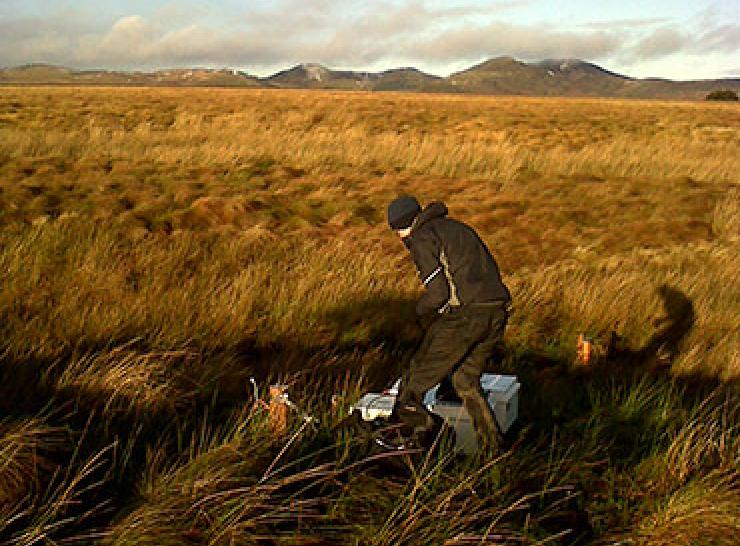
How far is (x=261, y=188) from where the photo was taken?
14.4 metres

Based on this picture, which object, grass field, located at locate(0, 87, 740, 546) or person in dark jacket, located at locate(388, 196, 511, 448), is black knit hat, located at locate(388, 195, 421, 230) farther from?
grass field, located at locate(0, 87, 740, 546)

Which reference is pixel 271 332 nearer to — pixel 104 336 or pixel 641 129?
pixel 104 336

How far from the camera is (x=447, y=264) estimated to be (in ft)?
15.4

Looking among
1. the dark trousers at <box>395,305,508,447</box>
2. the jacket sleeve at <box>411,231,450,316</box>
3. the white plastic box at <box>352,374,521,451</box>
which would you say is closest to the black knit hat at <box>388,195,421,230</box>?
the jacket sleeve at <box>411,231,450,316</box>

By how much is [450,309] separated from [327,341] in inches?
111

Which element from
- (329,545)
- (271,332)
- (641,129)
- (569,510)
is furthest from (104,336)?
(641,129)

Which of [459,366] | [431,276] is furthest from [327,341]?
[431,276]

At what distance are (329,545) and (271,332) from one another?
3.70 meters

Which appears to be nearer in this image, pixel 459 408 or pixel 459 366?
pixel 459 366

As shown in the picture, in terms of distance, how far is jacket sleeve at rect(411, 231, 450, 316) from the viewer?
462 centimetres

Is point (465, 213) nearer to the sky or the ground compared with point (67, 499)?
nearer to the ground

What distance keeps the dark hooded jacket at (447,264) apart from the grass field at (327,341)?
0.81 m

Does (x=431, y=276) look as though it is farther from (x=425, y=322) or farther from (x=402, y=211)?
(x=425, y=322)

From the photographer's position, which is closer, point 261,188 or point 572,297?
point 572,297
